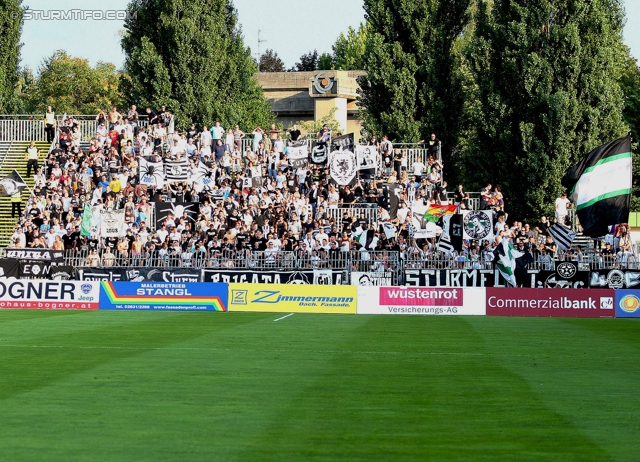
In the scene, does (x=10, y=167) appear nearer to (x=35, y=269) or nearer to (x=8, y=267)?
(x=8, y=267)

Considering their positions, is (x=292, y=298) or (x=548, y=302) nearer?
(x=548, y=302)

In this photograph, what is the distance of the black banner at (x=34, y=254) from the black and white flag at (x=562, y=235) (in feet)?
59.9

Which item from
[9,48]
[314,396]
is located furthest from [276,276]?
[9,48]

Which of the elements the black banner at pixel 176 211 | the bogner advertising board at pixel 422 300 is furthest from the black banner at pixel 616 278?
the black banner at pixel 176 211

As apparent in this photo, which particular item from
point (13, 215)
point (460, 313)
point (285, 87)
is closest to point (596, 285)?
point (460, 313)

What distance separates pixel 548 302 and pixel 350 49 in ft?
223

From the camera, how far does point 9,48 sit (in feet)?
181

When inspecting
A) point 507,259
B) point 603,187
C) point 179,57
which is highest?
point 179,57

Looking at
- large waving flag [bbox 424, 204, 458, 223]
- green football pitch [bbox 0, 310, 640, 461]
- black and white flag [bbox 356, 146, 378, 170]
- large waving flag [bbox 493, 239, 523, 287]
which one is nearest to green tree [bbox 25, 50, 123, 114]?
black and white flag [bbox 356, 146, 378, 170]

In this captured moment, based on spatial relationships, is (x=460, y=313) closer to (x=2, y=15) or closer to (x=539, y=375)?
(x=539, y=375)

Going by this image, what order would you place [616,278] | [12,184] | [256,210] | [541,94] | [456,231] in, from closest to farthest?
[616,278] < [456,231] < [256,210] < [12,184] < [541,94]

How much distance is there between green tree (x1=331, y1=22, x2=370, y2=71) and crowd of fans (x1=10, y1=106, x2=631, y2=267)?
170 ft

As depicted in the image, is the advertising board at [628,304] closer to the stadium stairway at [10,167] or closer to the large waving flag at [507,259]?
the large waving flag at [507,259]

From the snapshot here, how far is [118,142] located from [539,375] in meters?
30.7
